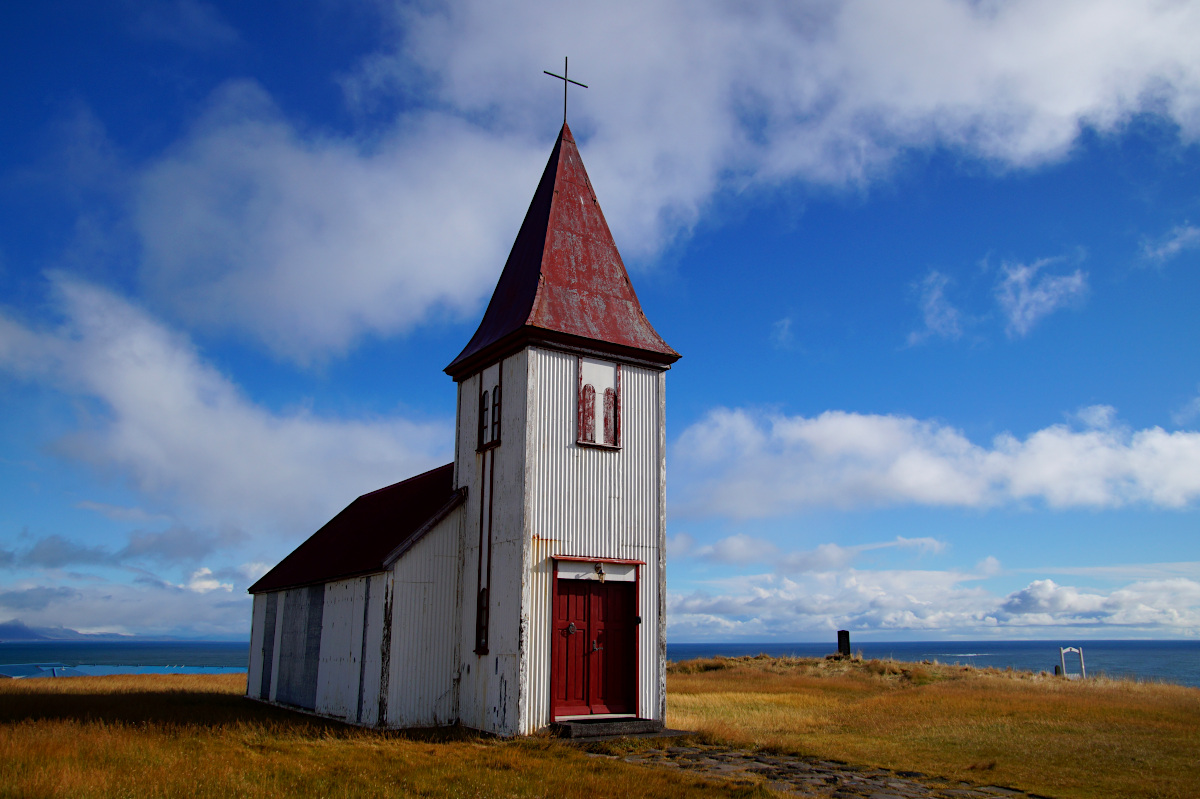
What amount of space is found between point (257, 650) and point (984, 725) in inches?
769

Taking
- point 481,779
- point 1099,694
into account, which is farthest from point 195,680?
point 1099,694

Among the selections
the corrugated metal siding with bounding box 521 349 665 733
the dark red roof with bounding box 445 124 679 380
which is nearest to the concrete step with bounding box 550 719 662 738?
the corrugated metal siding with bounding box 521 349 665 733

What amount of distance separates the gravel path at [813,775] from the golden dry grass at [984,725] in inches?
26.2

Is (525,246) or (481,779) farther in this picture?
(525,246)

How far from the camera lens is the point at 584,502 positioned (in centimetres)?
1614

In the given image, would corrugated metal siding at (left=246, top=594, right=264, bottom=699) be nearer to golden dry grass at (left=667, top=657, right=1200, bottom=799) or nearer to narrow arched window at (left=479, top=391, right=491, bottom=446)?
narrow arched window at (left=479, top=391, right=491, bottom=446)

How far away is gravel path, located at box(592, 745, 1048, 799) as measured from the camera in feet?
35.1

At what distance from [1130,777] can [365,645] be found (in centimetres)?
1299

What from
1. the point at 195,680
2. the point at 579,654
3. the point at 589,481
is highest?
the point at 589,481

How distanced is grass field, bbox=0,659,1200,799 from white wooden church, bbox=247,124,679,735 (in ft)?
3.77

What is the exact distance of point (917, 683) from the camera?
30250mm

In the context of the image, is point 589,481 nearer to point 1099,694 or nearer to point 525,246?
point 525,246

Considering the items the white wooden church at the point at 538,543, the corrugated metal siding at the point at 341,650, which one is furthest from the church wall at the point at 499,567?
the corrugated metal siding at the point at 341,650

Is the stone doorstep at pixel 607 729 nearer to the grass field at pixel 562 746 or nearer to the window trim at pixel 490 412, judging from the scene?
the grass field at pixel 562 746
